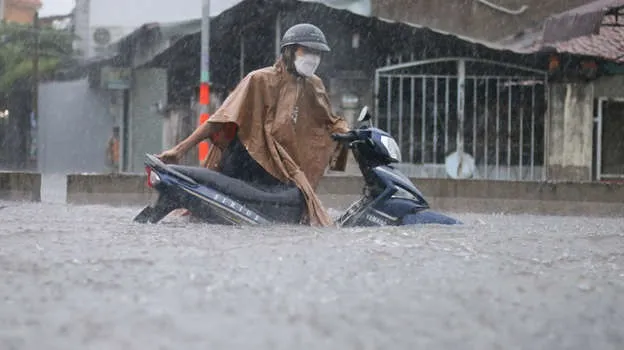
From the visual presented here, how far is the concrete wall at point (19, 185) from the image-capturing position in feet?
38.5

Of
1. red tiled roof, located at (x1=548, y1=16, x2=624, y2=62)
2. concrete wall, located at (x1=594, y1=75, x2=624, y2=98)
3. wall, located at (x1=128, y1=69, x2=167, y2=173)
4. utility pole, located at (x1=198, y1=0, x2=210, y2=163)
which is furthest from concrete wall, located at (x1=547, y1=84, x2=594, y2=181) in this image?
wall, located at (x1=128, y1=69, x2=167, y2=173)

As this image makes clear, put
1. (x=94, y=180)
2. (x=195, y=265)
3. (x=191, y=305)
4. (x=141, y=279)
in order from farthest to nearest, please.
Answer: (x=94, y=180), (x=195, y=265), (x=141, y=279), (x=191, y=305)

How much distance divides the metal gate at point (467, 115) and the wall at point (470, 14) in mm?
2121

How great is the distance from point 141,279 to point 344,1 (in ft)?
51.7

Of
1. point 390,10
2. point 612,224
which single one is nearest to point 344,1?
point 390,10

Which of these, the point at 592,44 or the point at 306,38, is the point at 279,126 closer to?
the point at 306,38

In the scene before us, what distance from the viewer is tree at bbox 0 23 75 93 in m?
35.4

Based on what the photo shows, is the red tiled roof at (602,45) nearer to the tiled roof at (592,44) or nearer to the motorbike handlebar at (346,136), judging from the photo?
the tiled roof at (592,44)

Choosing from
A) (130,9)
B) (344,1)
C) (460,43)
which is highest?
(130,9)

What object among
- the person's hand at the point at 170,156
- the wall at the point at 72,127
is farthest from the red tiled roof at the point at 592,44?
the wall at the point at 72,127

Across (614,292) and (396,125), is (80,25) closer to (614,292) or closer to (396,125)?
(396,125)

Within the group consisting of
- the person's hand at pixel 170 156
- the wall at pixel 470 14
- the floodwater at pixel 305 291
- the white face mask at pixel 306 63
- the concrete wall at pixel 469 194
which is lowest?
the floodwater at pixel 305 291

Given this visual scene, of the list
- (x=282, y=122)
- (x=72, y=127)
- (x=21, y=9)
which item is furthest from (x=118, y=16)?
(x=282, y=122)

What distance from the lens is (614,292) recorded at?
14.1ft
